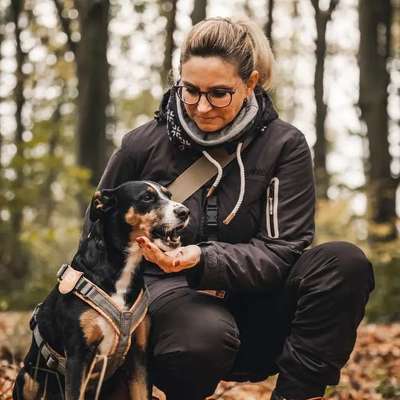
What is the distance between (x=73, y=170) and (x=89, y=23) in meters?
3.21

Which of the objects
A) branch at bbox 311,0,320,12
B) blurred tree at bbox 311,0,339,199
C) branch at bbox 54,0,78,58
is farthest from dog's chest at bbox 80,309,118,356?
branch at bbox 311,0,320,12

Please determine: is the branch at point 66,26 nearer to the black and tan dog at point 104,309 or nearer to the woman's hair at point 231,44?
the woman's hair at point 231,44

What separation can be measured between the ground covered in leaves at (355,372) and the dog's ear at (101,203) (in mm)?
1211

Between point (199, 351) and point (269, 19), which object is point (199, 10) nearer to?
point (269, 19)

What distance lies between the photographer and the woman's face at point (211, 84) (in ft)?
13.2

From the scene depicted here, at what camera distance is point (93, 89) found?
12273 millimetres

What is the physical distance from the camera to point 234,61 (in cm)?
409

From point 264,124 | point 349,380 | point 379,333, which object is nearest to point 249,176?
point 264,124

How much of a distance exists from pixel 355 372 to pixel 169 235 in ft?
9.75

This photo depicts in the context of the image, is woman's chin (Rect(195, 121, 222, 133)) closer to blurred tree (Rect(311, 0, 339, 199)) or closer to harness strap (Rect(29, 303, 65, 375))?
harness strap (Rect(29, 303, 65, 375))

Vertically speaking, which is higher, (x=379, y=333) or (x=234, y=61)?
(x=234, y=61)

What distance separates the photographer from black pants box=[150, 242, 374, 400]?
12.7ft

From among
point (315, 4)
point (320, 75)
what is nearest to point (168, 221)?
A: point (320, 75)

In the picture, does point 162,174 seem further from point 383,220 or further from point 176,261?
point 383,220
